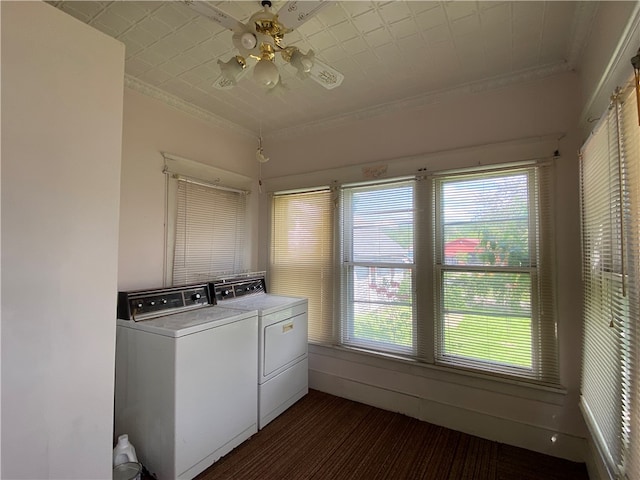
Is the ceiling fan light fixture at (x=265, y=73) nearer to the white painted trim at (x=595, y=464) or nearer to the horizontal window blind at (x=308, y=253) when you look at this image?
the horizontal window blind at (x=308, y=253)

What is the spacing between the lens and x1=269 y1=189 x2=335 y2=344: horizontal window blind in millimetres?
3055

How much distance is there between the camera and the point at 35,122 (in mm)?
1224

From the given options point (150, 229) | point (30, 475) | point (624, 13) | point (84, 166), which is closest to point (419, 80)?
point (624, 13)

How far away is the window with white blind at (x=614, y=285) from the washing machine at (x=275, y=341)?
2040mm

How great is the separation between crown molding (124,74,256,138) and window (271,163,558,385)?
123 centimetres

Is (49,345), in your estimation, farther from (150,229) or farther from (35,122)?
(150,229)

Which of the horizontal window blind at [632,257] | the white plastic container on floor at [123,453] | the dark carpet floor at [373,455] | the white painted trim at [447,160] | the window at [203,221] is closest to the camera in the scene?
the horizontal window blind at [632,257]

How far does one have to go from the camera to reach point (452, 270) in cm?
246

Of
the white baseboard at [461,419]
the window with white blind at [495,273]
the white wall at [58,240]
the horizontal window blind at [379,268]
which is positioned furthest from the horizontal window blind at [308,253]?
the white wall at [58,240]

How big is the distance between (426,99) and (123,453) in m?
3.26

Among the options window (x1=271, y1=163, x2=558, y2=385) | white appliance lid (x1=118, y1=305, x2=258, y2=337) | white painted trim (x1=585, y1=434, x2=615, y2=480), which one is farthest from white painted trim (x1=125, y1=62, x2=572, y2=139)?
white painted trim (x1=585, y1=434, x2=615, y2=480)

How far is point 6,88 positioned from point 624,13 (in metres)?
2.42

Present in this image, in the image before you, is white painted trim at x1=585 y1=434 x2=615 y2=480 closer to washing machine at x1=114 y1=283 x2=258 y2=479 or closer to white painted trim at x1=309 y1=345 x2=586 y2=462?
white painted trim at x1=309 y1=345 x2=586 y2=462

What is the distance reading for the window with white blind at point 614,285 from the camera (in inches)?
45.9
